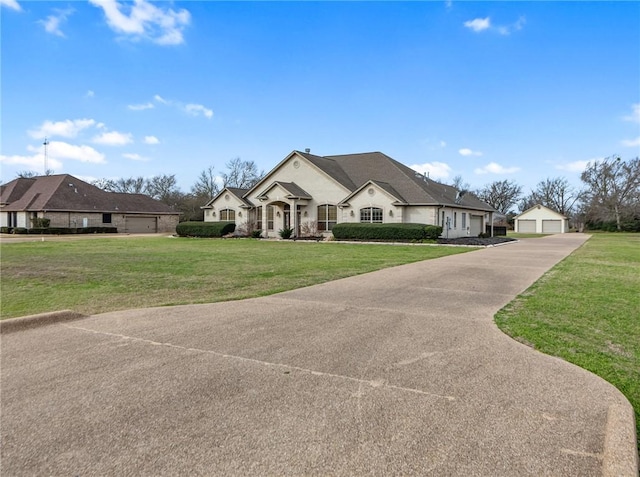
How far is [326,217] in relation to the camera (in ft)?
102

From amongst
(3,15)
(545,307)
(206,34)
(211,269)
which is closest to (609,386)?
(545,307)

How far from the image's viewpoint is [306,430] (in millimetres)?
2891

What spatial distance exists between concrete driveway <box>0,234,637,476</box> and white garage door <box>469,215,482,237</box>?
32.0 metres

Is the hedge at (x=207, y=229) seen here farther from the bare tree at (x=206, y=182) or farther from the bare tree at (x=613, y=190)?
the bare tree at (x=613, y=190)

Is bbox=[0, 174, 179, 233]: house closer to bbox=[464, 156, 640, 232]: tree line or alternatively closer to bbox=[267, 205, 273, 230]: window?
bbox=[267, 205, 273, 230]: window

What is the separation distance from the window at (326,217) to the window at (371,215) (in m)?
2.44

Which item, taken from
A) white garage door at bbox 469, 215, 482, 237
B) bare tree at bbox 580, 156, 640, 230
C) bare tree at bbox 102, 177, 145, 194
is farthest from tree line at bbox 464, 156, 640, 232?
bare tree at bbox 102, 177, 145, 194

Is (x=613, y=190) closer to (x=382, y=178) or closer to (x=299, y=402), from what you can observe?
(x=382, y=178)

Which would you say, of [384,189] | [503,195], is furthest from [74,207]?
[503,195]

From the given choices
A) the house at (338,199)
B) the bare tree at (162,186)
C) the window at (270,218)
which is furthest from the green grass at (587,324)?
the bare tree at (162,186)

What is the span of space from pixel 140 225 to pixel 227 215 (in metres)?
19.8

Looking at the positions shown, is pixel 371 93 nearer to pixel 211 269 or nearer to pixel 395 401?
Answer: pixel 211 269

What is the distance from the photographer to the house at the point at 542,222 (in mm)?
58181

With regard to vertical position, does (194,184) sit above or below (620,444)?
above
